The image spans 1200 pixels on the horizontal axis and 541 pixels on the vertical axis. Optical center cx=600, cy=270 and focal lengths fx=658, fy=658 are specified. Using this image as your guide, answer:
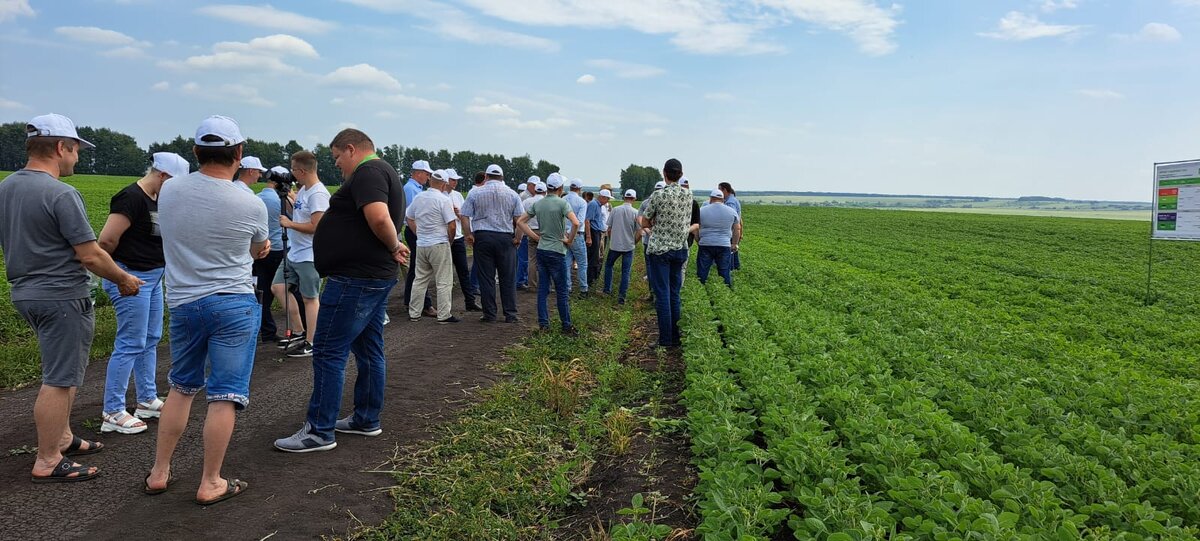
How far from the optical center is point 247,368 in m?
3.69

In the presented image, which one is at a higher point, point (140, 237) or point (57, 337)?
point (140, 237)

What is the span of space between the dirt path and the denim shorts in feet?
2.11

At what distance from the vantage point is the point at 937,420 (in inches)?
156

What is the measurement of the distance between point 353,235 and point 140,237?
170cm

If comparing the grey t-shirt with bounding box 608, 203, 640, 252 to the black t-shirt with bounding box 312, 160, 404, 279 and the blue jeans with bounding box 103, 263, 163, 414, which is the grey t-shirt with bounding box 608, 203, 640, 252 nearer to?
the black t-shirt with bounding box 312, 160, 404, 279

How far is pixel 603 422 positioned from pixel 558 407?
1.59 ft

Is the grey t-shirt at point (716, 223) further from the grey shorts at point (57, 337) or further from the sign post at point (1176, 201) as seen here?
the grey shorts at point (57, 337)

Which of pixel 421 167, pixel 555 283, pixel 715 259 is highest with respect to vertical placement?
pixel 421 167

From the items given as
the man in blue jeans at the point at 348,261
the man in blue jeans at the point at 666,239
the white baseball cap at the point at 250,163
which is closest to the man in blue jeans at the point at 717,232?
the man in blue jeans at the point at 666,239

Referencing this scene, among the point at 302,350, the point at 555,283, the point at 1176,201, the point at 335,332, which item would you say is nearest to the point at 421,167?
the point at 555,283

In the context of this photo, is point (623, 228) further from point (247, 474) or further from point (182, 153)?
point (182, 153)

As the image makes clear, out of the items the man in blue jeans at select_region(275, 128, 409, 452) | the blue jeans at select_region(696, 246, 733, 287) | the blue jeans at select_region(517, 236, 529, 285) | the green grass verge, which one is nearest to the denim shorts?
the man in blue jeans at select_region(275, 128, 409, 452)

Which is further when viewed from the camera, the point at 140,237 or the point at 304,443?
the point at 140,237

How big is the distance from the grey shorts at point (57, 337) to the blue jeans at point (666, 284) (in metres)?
5.62
